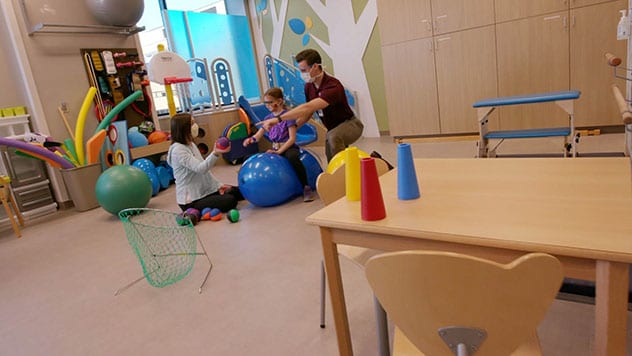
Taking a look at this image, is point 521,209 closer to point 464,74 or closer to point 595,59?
point 595,59

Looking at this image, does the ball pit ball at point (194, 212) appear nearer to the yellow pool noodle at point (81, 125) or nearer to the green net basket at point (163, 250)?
the green net basket at point (163, 250)

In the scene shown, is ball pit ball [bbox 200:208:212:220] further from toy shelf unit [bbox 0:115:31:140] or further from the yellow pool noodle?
toy shelf unit [bbox 0:115:31:140]

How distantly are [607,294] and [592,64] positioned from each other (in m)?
4.31

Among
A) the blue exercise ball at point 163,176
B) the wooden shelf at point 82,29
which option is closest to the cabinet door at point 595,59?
the blue exercise ball at point 163,176

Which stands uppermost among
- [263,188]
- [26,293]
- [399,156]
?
[399,156]

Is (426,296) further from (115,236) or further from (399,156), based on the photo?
(115,236)

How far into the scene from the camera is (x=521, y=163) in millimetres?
1354

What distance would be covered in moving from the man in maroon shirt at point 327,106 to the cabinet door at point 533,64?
2.32m

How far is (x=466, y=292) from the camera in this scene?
671 millimetres

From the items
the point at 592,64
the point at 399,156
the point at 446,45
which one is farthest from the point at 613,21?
the point at 399,156

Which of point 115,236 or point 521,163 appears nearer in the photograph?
point 521,163

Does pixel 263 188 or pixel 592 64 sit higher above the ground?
pixel 592 64

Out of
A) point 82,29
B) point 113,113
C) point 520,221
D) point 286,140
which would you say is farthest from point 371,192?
point 82,29

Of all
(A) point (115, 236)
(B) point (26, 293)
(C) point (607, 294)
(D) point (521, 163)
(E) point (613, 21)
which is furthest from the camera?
(E) point (613, 21)
